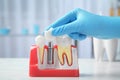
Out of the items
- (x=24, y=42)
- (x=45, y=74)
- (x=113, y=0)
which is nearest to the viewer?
(x=45, y=74)

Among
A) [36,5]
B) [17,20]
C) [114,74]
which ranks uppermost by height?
[36,5]

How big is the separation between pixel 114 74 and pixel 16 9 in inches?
89.4

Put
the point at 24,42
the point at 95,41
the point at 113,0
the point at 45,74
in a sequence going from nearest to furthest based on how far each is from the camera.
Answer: the point at 45,74, the point at 95,41, the point at 113,0, the point at 24,42

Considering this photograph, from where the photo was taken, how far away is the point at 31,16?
291 cm

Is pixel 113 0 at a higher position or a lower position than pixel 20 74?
higher

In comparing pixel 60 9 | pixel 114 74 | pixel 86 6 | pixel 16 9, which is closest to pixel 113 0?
pixel 86 6

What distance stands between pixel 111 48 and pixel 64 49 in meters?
0.38

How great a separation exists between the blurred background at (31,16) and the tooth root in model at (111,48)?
1716 millimetres

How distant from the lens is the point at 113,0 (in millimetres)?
2773

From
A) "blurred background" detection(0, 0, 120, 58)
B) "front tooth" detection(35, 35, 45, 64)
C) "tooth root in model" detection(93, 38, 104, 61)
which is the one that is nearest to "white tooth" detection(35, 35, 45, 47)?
"front tooth" detection(35, 35, 45, 64)

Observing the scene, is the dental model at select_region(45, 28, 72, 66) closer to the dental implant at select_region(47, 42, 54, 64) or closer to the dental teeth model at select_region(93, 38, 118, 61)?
the dental implant at select_region(47, 42, 54, 64)

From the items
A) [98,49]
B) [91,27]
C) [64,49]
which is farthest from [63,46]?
[98,49]

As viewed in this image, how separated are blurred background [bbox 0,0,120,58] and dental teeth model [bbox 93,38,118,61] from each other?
171 centimetres

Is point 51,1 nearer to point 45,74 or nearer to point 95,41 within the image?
point 95,41
